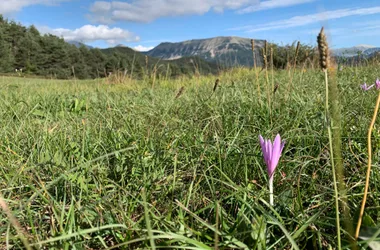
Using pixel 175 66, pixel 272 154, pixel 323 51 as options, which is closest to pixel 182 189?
pixel 272 154

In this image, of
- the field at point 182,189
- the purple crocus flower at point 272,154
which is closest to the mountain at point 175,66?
the field at point 182,189

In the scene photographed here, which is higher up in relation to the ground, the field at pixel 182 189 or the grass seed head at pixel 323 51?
the grass seed head at pixel 323 51

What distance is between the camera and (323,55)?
540mm

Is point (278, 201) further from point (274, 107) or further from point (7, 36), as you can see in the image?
point (7, 36)

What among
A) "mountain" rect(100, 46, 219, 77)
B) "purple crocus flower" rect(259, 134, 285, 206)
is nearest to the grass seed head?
"purple crocus flower" rect(259, 134, 285, 206)

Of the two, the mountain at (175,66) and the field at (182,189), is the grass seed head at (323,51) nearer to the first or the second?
the field at (182,189)

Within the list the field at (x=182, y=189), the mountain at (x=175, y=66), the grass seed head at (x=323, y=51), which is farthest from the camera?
the mountain at (x=175, y=66)

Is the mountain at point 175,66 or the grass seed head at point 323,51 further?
the mountain at point 175,66

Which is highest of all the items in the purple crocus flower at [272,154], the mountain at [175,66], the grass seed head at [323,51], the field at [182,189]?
the mountain at [175,66]

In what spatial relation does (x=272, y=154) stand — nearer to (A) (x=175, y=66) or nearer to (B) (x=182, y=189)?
(B) (x=182, y=189)

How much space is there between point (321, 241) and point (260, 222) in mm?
254

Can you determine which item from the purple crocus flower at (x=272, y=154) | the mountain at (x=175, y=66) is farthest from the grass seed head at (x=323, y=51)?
the mountain at (x=175, y=66)

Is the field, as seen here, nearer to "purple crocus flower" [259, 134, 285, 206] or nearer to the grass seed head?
"purple crocus flower" [259, 134, 285, 206]

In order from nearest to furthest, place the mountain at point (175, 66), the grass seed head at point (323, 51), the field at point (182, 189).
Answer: the grass seed head at point (323, 51) < the field at point (182, 189) < the mountain at point (175, 66)
